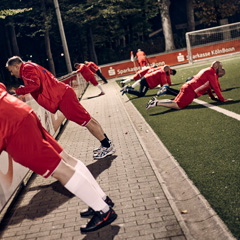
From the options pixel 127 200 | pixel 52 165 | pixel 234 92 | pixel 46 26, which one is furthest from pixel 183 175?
pixel 46 26

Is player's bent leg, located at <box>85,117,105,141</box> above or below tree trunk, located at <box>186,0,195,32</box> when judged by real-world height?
below

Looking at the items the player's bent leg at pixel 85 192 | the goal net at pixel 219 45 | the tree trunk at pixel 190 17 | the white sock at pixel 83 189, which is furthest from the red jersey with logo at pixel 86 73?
the tree trunk at pixel 190 17

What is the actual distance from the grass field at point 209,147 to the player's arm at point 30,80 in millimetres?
2570

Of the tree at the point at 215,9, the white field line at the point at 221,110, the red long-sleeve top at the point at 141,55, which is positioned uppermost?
the tree at the point at 215,9

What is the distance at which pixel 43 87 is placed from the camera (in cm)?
578

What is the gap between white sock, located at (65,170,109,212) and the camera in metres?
3.35

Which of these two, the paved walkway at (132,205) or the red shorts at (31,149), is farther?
the paved walkway at (132,205)

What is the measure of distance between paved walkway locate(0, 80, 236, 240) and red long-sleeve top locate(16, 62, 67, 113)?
4.29 feet

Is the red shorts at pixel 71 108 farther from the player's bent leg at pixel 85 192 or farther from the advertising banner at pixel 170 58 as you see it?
the advertising banner at pixel 170 58

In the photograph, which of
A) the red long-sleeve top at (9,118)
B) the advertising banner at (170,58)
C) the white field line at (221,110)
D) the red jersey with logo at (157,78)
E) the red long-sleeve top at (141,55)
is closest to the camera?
the red long-sleeve top at (9,118)

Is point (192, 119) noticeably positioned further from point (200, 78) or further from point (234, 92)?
point (234, 92)

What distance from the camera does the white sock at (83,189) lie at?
3.35 metres

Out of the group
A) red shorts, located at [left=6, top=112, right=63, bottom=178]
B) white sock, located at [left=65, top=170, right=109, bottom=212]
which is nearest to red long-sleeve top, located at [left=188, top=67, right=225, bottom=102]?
white sock, located at [left=65, top=170, right=109, bottom=212]

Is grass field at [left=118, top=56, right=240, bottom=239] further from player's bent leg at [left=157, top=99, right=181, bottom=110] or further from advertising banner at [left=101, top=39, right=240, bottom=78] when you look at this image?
advertising banner at [left=101, top=39, right=240, bottom=78]
